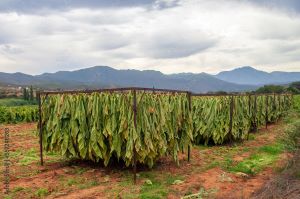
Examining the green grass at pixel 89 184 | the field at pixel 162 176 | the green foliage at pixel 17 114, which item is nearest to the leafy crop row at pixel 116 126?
the field at pixel 162 176

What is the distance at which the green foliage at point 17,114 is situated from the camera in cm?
2933

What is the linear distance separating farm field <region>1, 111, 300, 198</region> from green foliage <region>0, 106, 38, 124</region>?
58.7ft

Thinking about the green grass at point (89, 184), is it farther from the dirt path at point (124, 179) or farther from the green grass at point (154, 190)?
the green grass at point (154, 190)

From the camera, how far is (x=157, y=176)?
9.62 meters

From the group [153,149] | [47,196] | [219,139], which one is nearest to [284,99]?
[219,139]

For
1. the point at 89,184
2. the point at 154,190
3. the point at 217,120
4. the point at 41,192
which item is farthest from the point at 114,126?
the point at 217,120

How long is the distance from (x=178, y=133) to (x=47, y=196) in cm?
440

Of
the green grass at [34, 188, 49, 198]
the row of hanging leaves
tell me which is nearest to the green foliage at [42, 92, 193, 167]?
the green grass at [34, 188, 49, 198]

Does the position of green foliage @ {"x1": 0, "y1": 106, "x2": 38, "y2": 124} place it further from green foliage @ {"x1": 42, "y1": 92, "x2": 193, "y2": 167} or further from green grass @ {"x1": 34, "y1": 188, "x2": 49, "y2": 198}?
green grass @ {"x1": 34, "y1": 188, "x2": 49, "y2": 198}

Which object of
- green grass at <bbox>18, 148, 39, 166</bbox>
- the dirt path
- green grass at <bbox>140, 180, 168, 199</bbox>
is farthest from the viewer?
green grass at <bbox>18, 148, 39, 166</bbox>

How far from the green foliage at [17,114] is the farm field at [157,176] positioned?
704 inches

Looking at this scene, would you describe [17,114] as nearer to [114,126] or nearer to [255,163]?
[114,126]

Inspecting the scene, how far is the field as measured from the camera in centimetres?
804

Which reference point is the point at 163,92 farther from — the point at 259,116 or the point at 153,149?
the point at 259,116
